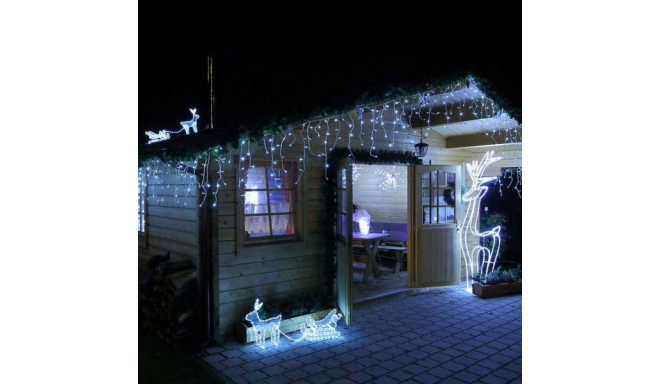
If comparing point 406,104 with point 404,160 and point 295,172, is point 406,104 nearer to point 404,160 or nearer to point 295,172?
point 404,160

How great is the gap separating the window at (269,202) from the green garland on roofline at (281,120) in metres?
1.04

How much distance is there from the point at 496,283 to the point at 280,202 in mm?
4116

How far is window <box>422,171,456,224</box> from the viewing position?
24.1ft

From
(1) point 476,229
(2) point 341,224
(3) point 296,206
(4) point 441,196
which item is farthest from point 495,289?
(3) point 296,206

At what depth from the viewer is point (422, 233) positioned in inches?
284

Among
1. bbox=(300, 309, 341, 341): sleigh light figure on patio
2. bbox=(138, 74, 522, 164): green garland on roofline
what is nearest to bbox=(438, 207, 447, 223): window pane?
bbox=(300, 309, 341, 341): sleigh light figure on patio

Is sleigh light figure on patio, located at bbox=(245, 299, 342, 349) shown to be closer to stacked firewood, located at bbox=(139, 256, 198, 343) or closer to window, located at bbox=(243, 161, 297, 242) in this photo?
stacked firewood, located at bbox=(139, 256, 198, 343)

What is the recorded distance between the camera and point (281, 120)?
328 centimetres

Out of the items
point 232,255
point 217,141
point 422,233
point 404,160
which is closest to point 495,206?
point 422,233

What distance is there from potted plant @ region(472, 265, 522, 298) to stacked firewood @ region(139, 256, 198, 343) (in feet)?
15.2

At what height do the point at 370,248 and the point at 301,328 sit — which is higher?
the point at 370,248

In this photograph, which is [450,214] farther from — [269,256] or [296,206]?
[269,256]

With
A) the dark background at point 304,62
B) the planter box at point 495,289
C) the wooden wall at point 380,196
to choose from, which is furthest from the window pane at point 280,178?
the wooden wall at point 380,196
